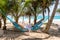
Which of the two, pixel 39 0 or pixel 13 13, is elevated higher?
pixel 39 0

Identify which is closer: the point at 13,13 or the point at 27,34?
the point at 27,34

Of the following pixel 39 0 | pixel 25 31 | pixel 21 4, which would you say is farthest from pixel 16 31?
pixel 39 0

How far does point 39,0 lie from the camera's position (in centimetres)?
973

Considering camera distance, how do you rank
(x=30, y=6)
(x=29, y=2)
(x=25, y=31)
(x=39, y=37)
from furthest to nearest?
(x=30, y=6) < (x=29, y=2) < (x=25, y=31) < (x=39, y=37)

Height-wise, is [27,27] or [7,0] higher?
[7,0]

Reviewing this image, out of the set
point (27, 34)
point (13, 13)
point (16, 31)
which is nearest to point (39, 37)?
point (27, 34)

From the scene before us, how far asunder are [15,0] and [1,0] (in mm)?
753

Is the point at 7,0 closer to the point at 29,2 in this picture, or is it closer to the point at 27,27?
the point at 29,2

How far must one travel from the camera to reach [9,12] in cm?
933

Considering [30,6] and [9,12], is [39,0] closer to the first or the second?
[30,6]

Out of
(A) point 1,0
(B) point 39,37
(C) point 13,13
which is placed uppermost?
(A) point 1,0

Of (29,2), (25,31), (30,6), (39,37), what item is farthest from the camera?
(30,6)

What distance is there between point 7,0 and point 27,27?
1.72 m

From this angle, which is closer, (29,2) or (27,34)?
(27,34)
